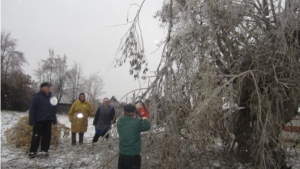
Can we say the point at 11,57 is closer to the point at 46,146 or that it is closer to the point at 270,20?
the point at 46,146

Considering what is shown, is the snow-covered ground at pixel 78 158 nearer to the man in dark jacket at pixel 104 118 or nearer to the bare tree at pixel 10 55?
the man in dark jacket at pixel 104 118

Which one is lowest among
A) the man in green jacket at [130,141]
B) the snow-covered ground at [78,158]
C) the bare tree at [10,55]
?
the snow-covered ground at [78,158]

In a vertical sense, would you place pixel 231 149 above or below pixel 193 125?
below

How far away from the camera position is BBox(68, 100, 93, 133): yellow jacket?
6.64 meters

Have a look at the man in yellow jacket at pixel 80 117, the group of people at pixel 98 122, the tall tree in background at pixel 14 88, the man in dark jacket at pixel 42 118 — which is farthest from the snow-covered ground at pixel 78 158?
the tall tree in background at pixel 14 88

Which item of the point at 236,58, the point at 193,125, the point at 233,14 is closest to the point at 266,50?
the point at 236,58

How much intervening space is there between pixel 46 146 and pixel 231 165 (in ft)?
12.0

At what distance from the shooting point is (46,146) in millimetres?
5379

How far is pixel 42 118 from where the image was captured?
5289 mm

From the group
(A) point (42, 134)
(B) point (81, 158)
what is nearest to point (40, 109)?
(A) point (42, 134)

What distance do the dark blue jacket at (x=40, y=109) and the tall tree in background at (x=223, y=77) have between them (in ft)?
5.75

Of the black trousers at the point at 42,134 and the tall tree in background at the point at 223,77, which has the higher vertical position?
the tall tree in background at the point at 223,77

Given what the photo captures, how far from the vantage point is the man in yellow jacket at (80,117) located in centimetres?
664

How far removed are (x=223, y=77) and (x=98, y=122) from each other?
11.9ft
